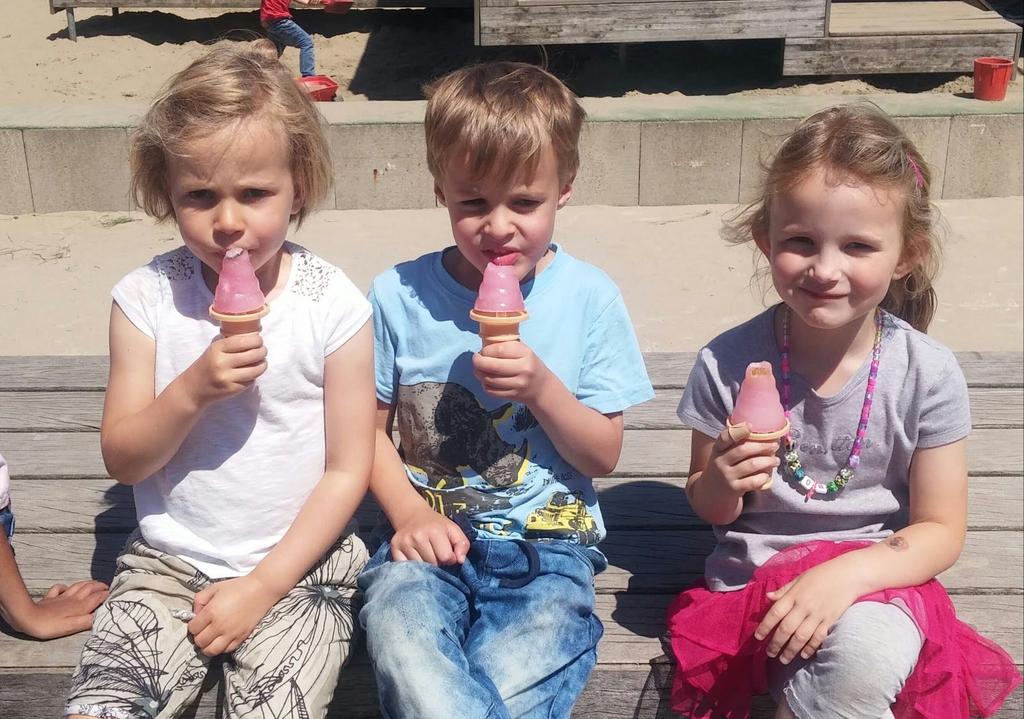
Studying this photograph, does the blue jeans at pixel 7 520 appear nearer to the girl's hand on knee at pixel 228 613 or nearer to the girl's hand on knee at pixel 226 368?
the girl's hand on knee at pixel 228 613

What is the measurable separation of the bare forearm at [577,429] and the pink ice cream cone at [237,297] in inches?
23.9

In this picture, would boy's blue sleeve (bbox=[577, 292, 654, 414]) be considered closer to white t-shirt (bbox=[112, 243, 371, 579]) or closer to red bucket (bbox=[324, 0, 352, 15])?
white t-shirt (bbox=[112, 243, 371, 579])

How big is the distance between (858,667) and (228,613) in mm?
1233

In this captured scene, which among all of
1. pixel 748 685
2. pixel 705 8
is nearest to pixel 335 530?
pixel 748 685

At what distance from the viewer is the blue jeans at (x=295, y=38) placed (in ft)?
35.2

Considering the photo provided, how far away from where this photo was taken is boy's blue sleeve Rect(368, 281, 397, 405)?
256 cm

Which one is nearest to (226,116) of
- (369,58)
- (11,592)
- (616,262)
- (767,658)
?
(11,592)

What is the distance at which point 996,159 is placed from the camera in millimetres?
8047

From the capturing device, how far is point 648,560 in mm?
2770

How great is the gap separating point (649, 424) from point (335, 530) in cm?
132

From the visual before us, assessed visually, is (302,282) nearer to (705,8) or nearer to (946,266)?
(946,266)

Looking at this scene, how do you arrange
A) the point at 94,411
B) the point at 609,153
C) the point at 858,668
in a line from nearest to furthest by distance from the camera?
the point at 858,668
the point at 94,411
the point at 609,153

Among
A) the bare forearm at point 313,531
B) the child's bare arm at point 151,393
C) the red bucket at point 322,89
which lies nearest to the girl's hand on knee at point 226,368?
the child's bare arm at point 151,393

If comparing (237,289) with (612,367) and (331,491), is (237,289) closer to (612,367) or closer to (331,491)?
(331,491)
